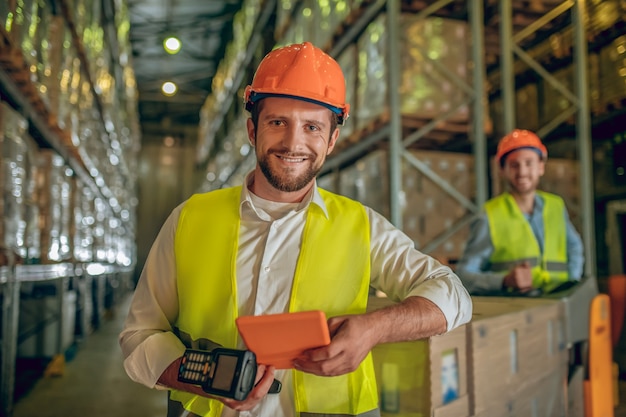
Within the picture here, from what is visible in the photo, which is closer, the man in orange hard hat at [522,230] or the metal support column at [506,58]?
the man in orange hard hat at [522,230]

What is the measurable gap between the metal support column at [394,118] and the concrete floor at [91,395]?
2.57 metres

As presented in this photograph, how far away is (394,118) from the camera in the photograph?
14.8 ft

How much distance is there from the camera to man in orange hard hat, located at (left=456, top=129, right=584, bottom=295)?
3070 mm

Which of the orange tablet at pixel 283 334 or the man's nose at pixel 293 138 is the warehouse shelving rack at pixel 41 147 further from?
the orange tablet at pixel 283 334

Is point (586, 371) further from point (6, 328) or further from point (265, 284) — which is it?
point (6, 328)

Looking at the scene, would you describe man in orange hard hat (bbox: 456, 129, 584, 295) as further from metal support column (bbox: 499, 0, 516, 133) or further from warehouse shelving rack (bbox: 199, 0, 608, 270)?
metal support column (bbox: 499, 0, 516, 133)

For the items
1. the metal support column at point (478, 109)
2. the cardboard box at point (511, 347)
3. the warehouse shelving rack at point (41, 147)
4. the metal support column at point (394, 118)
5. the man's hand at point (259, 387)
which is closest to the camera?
the man's hand at point (259, 387)

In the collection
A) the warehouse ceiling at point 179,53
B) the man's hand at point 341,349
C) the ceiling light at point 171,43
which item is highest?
the warehouse ceiling at point 179,53

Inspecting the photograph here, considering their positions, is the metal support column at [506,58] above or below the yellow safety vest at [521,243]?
above

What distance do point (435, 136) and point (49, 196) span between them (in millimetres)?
3719

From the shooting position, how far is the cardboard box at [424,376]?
5.12 ft

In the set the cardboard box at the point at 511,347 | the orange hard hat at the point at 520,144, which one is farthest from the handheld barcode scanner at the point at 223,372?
the orange hard hat at the point at 520,144

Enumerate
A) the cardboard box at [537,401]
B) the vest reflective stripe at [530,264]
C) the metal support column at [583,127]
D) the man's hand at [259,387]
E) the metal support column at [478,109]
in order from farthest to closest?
the metal support column at [583,127] < the metal support column at [478,109] < the vest reflective stripe at [530,264] < the cardboard box at [537,401] < the man's hand at [259,387]

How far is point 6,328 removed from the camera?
397 centimetres
